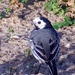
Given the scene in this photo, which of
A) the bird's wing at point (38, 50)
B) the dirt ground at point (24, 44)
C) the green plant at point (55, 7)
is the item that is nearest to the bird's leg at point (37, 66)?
the dirt ground at point (24, 44)

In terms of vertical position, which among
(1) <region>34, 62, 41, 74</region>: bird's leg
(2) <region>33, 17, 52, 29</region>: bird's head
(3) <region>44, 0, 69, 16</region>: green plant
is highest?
(2) <region>33, 17, 52, 29</region>: bird's head

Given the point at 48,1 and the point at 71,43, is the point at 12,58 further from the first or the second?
the point at 48,1

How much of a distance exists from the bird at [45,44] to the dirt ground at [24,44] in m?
0.55

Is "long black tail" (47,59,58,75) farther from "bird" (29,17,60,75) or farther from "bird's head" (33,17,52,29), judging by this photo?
"bird's head" (33,17,52,29)

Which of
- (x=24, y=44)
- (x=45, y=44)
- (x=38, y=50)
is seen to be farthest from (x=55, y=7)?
(x=38, y=50)

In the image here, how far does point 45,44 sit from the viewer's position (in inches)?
247

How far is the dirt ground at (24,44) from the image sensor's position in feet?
22.2

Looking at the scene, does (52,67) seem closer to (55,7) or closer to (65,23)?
(65,23)

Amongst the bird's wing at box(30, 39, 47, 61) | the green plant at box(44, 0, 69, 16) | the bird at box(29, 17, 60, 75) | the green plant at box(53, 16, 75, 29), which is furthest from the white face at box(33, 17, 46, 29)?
the green plant at box(44, 0, 69, 16)

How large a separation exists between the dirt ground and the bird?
0.55 metres

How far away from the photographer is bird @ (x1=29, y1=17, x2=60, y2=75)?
19.8 feet

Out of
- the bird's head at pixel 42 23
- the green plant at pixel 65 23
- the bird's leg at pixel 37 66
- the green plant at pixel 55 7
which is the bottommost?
the bird's leg at pixel 37 66

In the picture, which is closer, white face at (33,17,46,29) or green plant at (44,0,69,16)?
white face at (33,17,46,29)

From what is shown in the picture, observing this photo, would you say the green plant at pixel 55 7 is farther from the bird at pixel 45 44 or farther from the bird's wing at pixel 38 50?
the bird's wing at pixel 38 50
